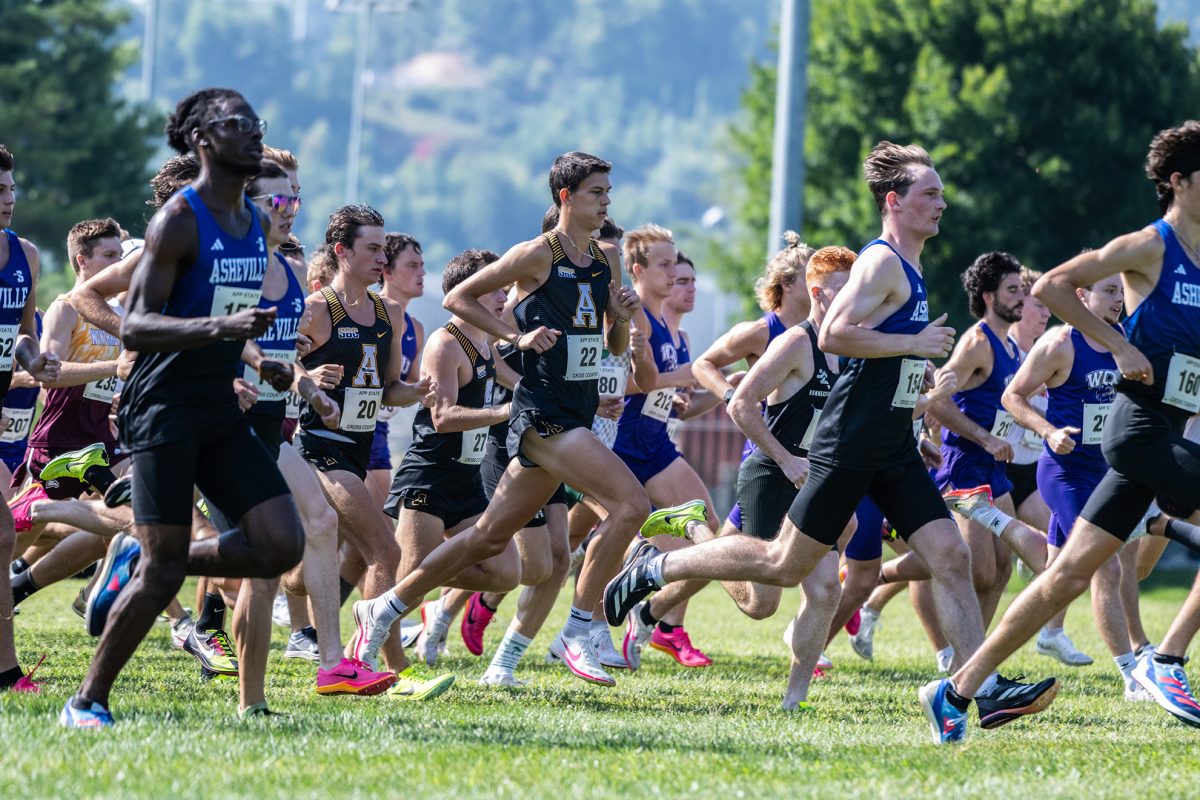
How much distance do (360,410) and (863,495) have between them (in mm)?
2715

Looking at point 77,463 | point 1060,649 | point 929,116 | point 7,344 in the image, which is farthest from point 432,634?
point 929,116

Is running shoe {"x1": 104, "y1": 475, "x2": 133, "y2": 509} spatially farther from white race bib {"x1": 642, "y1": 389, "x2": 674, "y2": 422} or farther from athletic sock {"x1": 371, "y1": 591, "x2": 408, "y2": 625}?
white race bib {"x1": 642, "y1": 389, "x2": 674, "y2": 422}

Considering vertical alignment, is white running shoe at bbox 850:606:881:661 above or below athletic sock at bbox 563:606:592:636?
below

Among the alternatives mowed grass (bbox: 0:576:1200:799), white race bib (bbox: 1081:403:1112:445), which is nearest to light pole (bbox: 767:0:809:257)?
white race bib (bbox: 1081:403:1112:445)

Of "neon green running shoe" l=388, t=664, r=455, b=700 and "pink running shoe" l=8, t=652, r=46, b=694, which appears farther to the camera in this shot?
"neon green running shoe" l=388, t=664, r=455, b=700

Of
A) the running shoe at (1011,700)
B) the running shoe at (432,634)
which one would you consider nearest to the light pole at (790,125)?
the running shoe at (432,634)

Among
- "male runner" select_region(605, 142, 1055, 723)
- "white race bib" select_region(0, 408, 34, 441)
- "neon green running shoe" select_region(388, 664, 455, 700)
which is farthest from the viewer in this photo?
"white race bib" select_region(0, 408, 34, 441)

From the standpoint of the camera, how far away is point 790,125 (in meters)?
19.4

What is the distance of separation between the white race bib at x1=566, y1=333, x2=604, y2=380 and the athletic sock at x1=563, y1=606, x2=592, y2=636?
4.97ft

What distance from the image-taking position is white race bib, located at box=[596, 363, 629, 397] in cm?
1012

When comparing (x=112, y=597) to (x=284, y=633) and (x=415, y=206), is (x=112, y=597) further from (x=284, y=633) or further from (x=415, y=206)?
(x=415, y=206)

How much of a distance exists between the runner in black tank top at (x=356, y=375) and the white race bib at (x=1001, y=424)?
12.0 ft

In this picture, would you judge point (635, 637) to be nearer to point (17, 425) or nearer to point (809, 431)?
point (809, 431)

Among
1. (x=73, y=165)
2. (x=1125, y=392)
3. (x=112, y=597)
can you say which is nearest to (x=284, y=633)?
(x=112, y=597)
